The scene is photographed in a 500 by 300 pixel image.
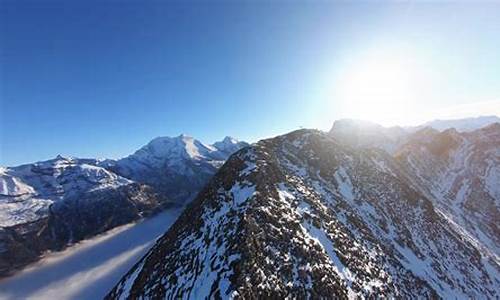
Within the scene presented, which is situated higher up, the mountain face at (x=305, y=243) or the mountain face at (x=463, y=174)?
the mountain face at (x=305, y=243)

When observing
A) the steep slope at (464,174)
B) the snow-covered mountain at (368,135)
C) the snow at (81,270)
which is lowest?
the snow at (81,270)

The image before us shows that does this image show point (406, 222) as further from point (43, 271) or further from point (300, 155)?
point (43, 271)

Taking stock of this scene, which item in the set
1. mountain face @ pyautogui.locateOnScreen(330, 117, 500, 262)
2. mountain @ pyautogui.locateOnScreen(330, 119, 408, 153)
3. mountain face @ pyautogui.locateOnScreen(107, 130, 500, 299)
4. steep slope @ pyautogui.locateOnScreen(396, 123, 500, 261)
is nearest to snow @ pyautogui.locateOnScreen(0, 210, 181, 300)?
mountain face @ pyautogui.locateOnScreen(107, 130, 500, 299)

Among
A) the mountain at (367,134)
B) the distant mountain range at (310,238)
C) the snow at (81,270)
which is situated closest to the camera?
the distant mountain range at (310,238)

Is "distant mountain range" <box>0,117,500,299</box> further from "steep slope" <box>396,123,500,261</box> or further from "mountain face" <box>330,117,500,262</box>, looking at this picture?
"mountain face" <box>330,117,500,262</box>

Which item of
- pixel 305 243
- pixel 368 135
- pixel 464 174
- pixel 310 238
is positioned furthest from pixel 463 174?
pixel 305 243

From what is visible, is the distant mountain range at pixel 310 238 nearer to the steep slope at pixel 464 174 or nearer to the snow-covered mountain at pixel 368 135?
the steep slope at pixel 464 174

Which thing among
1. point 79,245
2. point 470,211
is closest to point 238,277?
point 470,211

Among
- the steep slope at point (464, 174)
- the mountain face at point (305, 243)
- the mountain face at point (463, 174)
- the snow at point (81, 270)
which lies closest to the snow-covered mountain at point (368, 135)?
the mountain face at point (463, 174)
